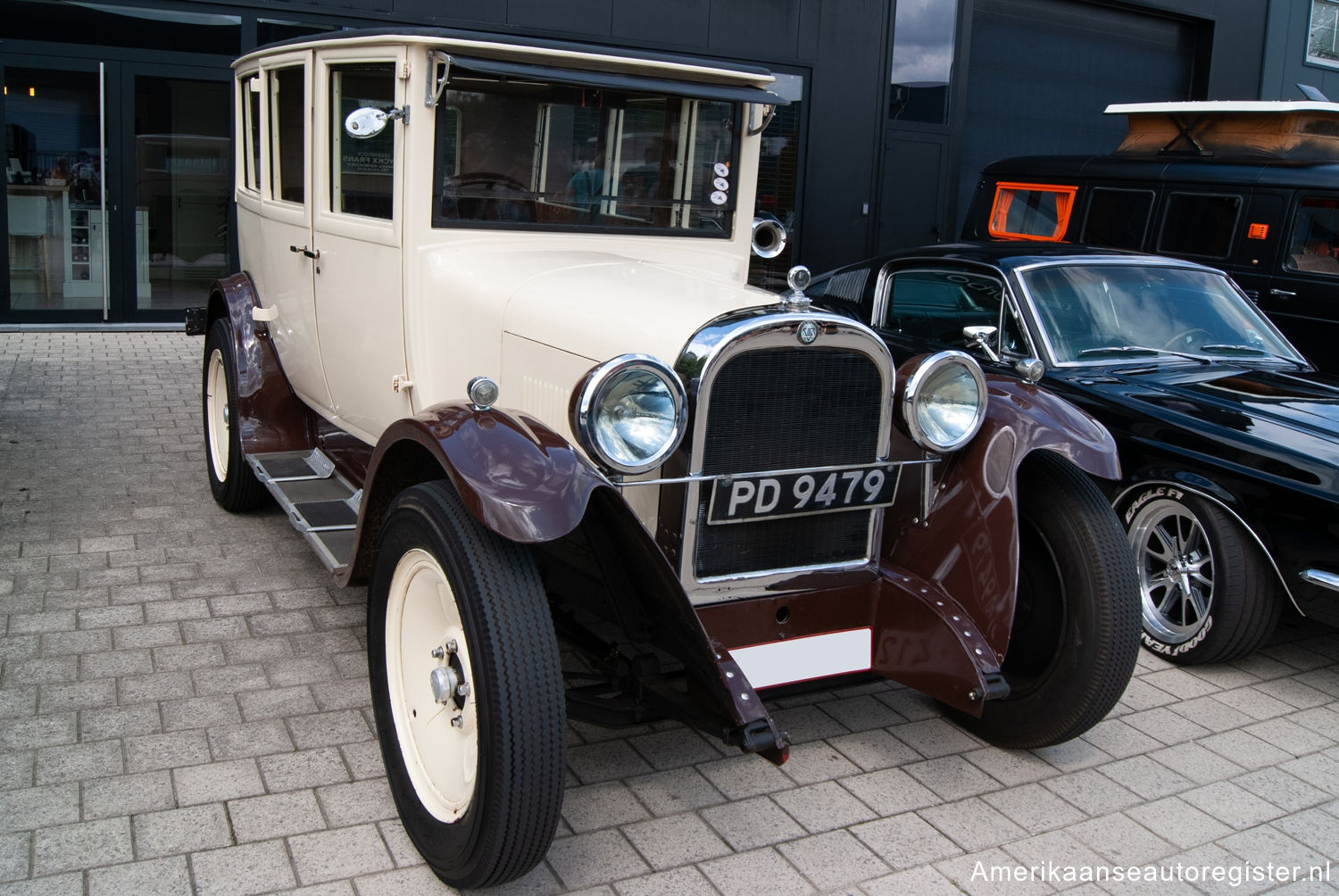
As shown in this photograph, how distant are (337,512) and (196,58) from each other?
688 cm

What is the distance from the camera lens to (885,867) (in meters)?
2.84

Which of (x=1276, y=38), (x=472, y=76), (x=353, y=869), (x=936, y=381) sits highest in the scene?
(x=1276, y=38)

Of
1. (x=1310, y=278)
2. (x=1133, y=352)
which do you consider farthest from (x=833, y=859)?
(x=1310, y=278)

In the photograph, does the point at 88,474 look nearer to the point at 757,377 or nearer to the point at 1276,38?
the point at 757,377

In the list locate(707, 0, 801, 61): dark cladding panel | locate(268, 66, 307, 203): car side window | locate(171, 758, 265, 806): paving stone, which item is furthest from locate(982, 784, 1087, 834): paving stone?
locate(707, 0, 801, 61): dark cladding panel

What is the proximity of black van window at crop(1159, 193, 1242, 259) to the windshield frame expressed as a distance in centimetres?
226

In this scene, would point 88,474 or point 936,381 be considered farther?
point 88,474

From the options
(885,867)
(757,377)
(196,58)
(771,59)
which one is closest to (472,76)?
(757,377)

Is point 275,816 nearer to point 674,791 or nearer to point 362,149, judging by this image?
point 674,791

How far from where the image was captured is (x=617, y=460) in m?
2.66

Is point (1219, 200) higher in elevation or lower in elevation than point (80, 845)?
higher

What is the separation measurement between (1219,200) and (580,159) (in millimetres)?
5356

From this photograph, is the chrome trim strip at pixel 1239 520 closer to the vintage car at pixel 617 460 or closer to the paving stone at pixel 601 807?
the vintage car at pixel 617 460

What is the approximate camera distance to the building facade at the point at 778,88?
30.6 ft
